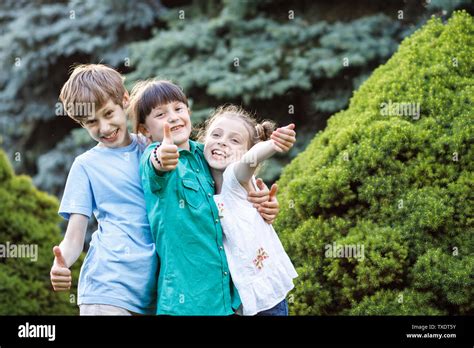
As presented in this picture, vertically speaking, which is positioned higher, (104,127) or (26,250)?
(104,127)

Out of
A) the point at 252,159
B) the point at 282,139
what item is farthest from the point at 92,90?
the point at 282,139

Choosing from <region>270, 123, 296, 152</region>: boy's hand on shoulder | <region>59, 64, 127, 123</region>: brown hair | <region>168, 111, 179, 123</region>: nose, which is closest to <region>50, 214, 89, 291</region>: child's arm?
<region>59, 64, 127, 123</region>: brown hair

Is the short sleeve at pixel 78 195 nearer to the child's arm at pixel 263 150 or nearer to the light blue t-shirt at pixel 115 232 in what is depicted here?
the light blue t-shirt at pixel 115 232

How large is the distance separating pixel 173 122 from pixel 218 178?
37cm

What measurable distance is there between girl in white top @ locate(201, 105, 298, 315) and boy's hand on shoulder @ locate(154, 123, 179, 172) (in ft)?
1.33

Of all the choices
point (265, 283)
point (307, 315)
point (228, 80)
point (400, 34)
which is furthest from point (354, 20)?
point (265, 283)

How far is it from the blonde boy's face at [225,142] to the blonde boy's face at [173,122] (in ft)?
0.42

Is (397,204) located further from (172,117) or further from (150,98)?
(150,98)

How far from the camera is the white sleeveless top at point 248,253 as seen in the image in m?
3.75

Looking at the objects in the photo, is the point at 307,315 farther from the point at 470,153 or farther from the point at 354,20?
the point at 354,20

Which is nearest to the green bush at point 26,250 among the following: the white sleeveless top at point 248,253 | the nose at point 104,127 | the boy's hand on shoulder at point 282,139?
the nose at point 104,127

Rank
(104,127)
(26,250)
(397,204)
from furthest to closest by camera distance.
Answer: (26,250), (397,204), (104,127)

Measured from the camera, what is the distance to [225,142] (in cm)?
388

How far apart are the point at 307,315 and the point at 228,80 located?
14.5ft
